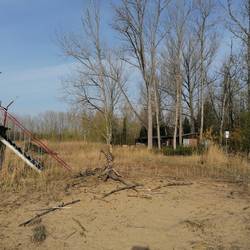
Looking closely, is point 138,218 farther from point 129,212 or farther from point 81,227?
point 81,227

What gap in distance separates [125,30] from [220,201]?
28272 millimetres

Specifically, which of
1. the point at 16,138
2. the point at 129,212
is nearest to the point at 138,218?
the point at 129,212

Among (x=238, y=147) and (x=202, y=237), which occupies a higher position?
(x=238, y=147)

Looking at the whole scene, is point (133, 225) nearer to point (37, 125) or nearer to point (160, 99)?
point (37, 125)

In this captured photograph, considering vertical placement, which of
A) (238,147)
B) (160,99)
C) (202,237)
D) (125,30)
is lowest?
(202,237)

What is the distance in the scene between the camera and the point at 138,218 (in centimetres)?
954

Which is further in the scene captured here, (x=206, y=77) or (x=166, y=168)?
(x=206, y=77)

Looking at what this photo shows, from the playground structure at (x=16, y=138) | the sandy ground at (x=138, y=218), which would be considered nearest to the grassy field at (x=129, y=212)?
the sandy ground at (x=138, y=218)

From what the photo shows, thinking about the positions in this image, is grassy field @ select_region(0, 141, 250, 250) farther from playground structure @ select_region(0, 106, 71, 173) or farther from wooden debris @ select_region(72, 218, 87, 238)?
playground structure @ select_region(0, 106, 71, 173)

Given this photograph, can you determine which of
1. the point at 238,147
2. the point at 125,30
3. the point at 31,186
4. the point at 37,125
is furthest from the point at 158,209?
the point at 37,125

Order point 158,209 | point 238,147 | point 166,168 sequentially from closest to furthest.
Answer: point 158,209
point 166,168
point 238,147

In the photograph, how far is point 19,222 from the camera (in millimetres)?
9594

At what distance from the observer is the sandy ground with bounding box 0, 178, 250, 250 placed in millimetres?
8062

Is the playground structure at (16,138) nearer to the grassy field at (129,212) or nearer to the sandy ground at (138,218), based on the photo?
the grassy field at (129,212)
